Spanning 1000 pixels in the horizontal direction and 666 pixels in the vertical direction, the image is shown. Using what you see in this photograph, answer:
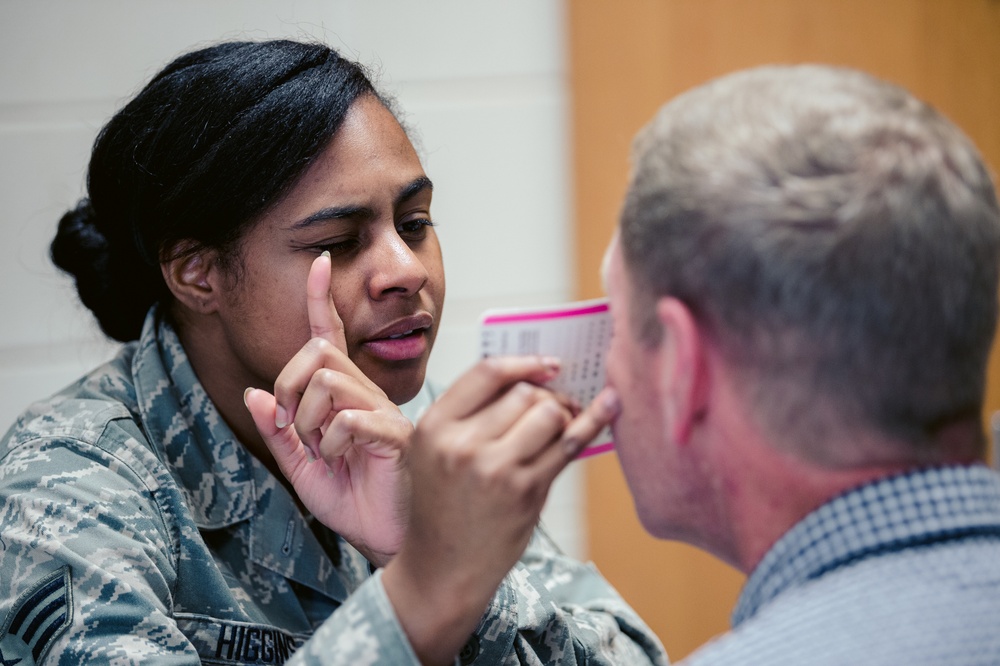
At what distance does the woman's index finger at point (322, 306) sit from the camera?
1222 millimetres

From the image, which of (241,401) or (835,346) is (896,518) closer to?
(835,346)

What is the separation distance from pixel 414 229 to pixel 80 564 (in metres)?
0.65

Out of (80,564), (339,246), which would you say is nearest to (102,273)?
(339,246)

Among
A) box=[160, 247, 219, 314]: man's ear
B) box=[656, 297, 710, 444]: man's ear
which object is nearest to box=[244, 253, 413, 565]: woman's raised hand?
box=[160, 247, 219, 314]: man's ear

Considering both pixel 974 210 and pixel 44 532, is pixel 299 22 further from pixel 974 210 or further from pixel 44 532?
pixel 974 210

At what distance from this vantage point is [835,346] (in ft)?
2.16

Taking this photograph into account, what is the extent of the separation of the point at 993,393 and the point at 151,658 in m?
2.02

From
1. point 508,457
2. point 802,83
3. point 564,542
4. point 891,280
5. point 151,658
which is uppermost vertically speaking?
point 802,83

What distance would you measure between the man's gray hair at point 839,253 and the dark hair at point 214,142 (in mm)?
725

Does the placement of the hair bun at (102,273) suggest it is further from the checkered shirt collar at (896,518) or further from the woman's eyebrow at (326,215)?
the checkered shirt collar at (896,518)

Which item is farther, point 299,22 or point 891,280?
point 299,22

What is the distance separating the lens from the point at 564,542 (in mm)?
2271

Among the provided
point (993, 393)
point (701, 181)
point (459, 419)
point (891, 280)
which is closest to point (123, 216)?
point (459, 419)

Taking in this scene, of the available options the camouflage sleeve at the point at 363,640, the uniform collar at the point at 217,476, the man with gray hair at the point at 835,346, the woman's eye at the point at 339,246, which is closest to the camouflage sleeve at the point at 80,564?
the uniform collar at the point at 217,476
